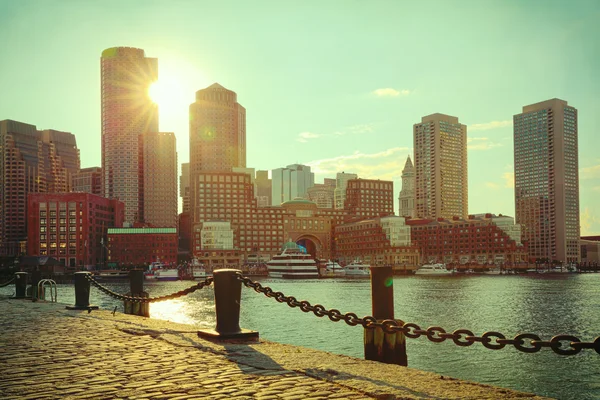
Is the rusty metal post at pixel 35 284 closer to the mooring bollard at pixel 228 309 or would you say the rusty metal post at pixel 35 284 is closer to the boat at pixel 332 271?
the mooring bollard at pixel 228 309

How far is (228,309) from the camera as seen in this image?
1185 cm

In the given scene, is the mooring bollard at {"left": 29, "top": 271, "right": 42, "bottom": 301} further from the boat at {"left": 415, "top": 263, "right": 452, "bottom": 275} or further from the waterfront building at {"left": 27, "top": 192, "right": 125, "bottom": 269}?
the waterfront building at {"left": 27, "top": 192, "right": 125, "bottom": 269}

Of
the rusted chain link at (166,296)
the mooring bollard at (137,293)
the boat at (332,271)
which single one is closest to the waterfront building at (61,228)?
the boat at (332,271)

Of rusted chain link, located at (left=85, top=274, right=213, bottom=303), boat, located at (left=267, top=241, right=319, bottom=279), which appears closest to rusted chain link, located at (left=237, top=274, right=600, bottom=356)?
rusted chain link, located at (left=85, top=274, right=213, bottom=303)

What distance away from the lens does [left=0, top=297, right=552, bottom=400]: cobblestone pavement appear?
713cm

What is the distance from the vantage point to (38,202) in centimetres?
18725

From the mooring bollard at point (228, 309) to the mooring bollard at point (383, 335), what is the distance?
2615 mm

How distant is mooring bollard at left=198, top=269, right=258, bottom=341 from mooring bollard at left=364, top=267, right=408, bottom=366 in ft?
8.58

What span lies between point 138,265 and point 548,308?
156 meters

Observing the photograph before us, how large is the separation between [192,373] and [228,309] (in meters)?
3.53

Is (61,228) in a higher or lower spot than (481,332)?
higher

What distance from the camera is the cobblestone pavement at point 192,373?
7.13 metres

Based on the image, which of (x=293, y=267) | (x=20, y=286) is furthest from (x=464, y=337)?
(x=293, y=267)

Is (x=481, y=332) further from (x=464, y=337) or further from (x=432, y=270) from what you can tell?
(x=432, y=270)
